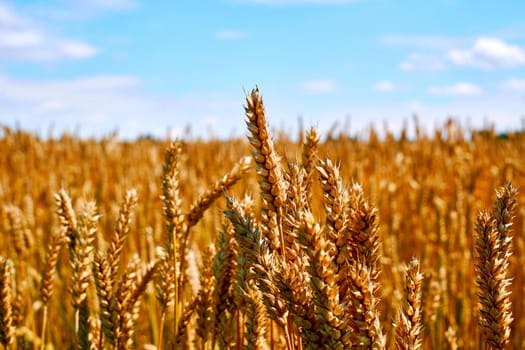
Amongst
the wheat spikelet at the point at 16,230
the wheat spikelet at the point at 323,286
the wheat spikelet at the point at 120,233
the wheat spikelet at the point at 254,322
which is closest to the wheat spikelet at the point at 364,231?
the wheat spikelet at the point at 323,286

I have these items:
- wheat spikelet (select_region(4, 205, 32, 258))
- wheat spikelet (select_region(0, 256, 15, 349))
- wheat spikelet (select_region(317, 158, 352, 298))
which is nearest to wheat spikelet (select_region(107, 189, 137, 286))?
wheat spikelet (select_region(0, 256, 15, 349))

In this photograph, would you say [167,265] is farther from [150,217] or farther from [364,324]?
[150,217]

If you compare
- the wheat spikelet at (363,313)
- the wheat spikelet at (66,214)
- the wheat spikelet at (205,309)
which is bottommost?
the wheat spikelet at (205,309)

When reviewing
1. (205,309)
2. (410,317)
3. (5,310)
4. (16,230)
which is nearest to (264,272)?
(410,317)

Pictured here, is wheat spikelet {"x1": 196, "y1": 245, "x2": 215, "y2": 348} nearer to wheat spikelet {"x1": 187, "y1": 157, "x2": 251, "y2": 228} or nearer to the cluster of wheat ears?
the cluster of wheat ears

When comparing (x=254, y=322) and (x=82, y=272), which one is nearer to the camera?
(x=254, y=322)

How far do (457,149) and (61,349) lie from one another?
4.54m

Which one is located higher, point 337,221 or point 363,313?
point 337,221

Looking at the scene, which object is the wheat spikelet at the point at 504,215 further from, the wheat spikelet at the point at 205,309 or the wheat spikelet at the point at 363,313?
the wheat spikelet at the point at 205,309

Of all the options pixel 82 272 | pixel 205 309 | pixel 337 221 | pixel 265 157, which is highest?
pixel 265 157

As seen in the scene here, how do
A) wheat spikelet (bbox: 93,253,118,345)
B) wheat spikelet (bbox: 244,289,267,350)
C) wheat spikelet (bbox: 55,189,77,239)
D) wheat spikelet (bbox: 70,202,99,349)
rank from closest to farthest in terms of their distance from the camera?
1. wheat spikelet (bbox: 244,289,267,350)
2. wheat spikelet (bbox: 93,253,118,345)
3. wheat spikelet (bbox: 70,202,99,349)
4. wheat spikelet (bbox: 55,189,77,239)

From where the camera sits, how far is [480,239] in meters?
1.00

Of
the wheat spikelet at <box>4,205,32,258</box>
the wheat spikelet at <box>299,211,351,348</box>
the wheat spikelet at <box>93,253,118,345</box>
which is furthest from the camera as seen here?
the wheat spikelet at <box>4,205,32,258</box>

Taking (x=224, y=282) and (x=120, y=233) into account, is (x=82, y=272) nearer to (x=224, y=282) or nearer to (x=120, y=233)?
(x=120, y=233)
